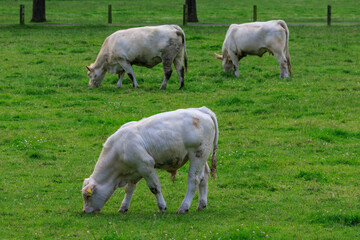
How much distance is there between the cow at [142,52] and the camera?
62.5 feet

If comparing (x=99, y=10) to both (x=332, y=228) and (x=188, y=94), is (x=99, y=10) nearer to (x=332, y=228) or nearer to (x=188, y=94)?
(x=188, y=94)

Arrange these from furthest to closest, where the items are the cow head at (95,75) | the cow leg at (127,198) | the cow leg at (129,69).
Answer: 1. the cow head at (95,75)
2. the cow leg at (129,69)
3. the cow leg at (127,198)

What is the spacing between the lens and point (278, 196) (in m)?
10.0

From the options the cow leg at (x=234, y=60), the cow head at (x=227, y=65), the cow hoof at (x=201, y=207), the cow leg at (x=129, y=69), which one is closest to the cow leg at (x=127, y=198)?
the cow hoof at (x=201, y=207)

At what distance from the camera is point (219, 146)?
1322 centimetres

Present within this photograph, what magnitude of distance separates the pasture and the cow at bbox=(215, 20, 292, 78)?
55cm

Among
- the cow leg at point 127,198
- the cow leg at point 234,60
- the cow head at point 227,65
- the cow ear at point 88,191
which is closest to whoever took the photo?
Answer: the cow ear at point 88,191

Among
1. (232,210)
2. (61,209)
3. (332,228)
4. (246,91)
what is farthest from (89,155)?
(246,91)

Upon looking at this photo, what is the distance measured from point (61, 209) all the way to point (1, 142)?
4.83m

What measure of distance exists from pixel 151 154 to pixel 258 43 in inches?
510

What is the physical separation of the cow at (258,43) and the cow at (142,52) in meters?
2.83

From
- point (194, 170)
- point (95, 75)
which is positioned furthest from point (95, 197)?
point (95, 75)

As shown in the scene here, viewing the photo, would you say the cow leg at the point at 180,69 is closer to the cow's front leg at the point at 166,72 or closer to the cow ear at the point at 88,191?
the cow's front leg at the point at 166,72

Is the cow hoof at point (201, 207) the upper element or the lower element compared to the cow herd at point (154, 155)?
lower
